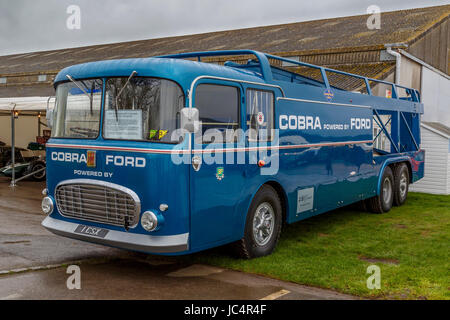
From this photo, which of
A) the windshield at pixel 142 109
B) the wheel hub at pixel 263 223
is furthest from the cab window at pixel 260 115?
the windshield at pixel 142 109

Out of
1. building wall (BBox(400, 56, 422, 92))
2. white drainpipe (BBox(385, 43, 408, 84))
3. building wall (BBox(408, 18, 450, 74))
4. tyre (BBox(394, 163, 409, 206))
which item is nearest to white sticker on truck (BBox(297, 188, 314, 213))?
tyre (BBox(394, 163, 409, 206))

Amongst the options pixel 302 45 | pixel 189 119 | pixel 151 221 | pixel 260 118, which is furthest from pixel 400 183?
pixel 302 45

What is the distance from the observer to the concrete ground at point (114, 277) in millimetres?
5422

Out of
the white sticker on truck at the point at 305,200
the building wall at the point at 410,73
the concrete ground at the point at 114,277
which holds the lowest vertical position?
the concrete ground at the point at 114,277

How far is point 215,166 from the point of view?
597 cm

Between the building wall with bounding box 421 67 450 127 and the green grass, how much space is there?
9292 millimetres

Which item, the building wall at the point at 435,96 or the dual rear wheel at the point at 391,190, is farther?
the building wall at the point at 435,96

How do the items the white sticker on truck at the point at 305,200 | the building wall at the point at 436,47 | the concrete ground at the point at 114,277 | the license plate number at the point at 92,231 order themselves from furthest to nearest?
the building wall at the point at 436,47 → the white sticker on truck at the point at 305,200 → the license plate number at the point at 92,231 → the concrete ground at the point at 114,277

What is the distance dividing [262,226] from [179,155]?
1.99 metres

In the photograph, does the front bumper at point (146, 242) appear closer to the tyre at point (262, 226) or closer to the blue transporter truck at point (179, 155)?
the blue transporter truck at point (179, 155)

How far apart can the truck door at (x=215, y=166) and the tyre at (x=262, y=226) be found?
1.43ft
